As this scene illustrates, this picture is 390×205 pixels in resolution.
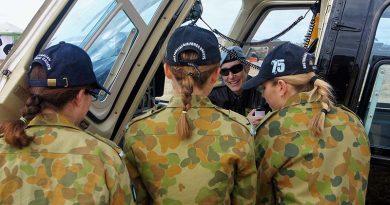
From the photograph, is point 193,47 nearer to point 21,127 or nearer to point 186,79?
point 186,79

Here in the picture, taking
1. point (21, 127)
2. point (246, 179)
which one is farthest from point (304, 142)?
point (21, 127)

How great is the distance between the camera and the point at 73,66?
1.40 m

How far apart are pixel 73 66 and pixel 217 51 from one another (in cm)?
54

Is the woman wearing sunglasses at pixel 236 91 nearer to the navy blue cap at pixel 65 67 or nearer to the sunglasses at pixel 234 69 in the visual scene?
the sunglasses at pixel 234 69

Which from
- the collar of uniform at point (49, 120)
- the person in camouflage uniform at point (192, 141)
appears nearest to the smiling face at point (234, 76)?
the person in camouflage uniform at point (192, 141)

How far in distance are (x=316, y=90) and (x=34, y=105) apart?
1.11m

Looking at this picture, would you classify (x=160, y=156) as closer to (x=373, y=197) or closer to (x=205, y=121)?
(x=205, y=121)

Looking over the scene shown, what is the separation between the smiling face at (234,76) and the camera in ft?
9.44

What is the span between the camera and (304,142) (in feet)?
5.37

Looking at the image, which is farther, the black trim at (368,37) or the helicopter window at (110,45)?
the black trim at (368,37)

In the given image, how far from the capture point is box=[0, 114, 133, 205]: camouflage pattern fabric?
4.24 ft

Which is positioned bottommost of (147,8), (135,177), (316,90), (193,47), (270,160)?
(135,177)

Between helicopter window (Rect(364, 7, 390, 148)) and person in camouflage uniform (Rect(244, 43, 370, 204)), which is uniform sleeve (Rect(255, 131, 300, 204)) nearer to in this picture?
person in camouflage uniform (Rect(244, 43, 370, 204))

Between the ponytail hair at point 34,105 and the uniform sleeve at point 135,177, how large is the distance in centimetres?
32
